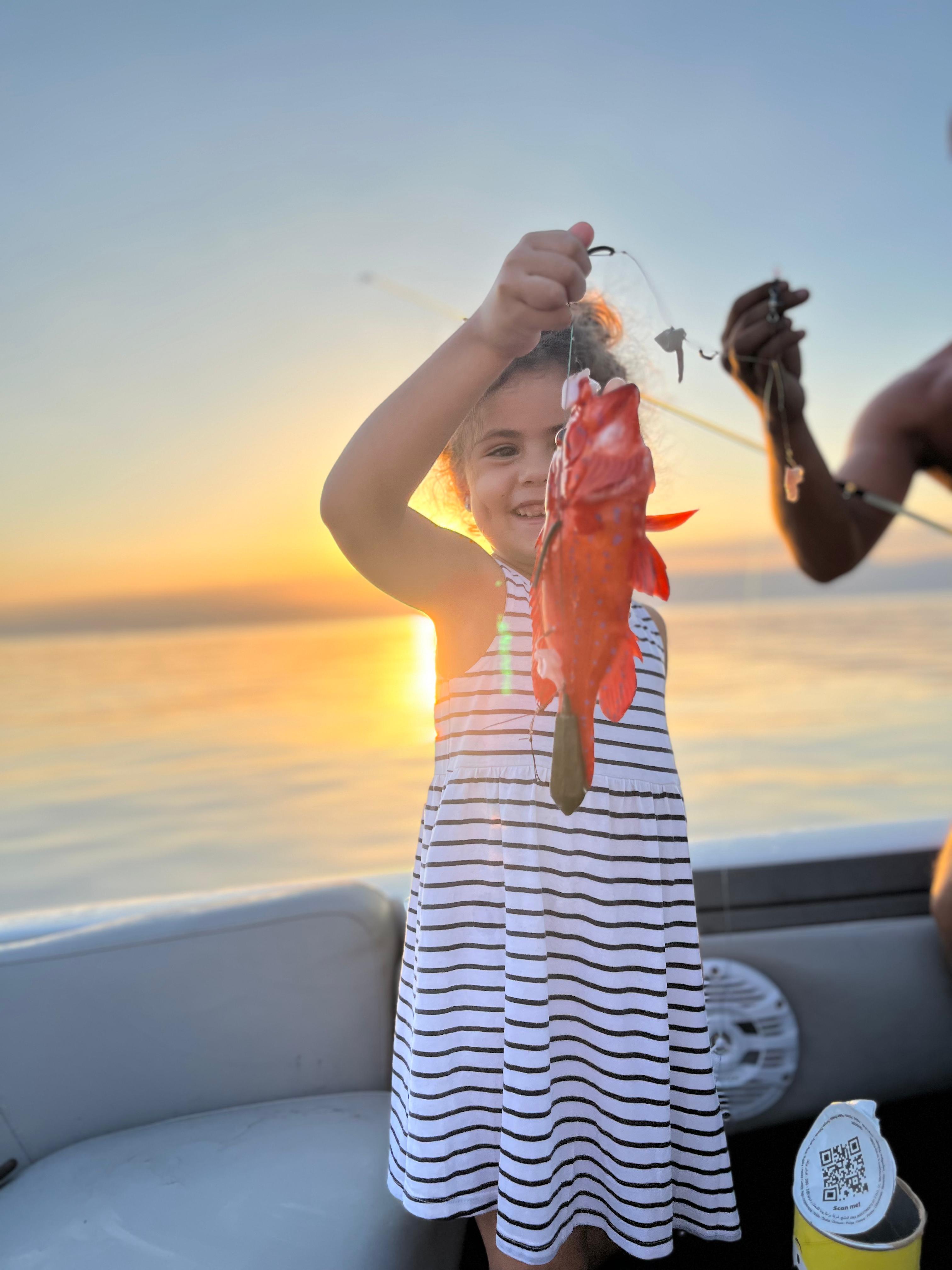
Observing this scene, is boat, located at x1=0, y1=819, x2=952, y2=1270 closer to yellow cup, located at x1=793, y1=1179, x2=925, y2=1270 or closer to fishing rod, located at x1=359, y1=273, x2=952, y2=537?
yellow cup, located at x1=793, y1=1179, x2=925, y2=1270

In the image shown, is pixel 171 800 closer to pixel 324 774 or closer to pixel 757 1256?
pixel 324 774

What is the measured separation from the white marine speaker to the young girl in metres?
0.76

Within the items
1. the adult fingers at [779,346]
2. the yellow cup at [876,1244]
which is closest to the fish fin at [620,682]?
the adult fingers at [779,346]

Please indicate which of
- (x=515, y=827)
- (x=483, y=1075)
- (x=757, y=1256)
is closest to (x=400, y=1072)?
(x=483, y=1075)

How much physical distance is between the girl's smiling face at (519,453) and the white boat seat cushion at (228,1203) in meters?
1.15

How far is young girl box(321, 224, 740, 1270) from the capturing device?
1.29 metres

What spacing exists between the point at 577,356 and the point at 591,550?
0.62 m

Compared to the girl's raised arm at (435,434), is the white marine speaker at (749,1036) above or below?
below

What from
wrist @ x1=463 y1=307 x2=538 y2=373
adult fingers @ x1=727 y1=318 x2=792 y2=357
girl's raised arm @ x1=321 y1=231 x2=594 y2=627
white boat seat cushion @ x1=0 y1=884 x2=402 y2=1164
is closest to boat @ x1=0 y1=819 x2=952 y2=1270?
white boat seat cushion @ x1=0 y1=884 x2=402 y2=1164

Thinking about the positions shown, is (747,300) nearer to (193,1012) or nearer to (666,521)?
(666,521)

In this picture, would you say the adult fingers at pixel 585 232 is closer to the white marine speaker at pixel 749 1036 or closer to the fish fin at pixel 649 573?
the fish fin at pixel 649 573

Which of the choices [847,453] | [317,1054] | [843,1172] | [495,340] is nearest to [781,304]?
[495,340]

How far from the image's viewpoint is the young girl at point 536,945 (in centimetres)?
129

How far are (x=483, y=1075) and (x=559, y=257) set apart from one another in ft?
3.78
